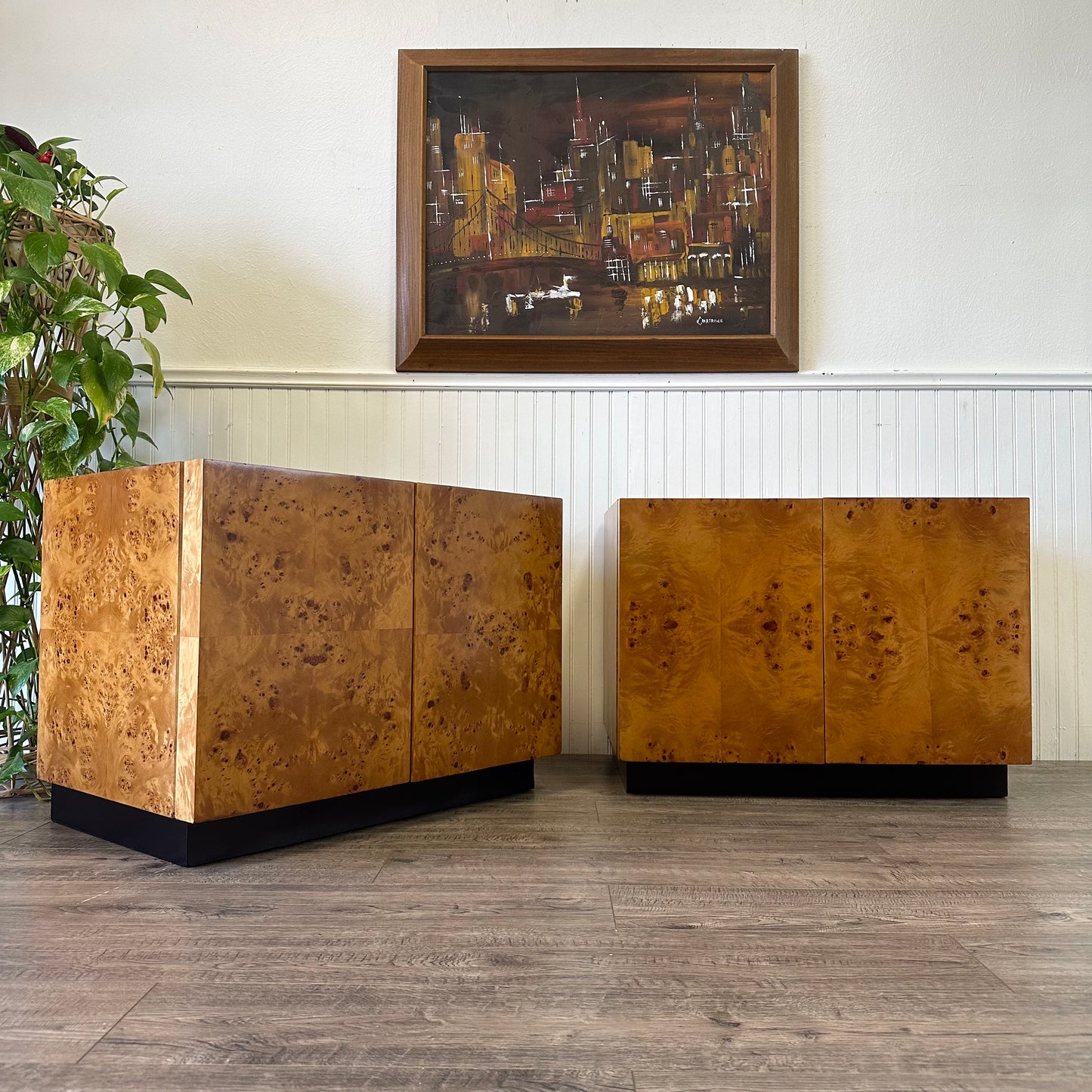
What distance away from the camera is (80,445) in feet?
5.86

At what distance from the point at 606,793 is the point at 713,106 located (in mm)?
1920

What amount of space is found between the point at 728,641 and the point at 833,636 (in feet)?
0.78

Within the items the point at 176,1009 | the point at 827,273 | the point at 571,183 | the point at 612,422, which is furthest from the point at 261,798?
the point at 827,273

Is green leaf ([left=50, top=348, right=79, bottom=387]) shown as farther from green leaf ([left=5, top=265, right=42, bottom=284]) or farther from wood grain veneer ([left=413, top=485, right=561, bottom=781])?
wood grain veneer ([left=413, top=485, right=561, bottom=781])

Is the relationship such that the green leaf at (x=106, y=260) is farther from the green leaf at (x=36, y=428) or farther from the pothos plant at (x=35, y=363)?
the green leaf at (x=36, y=428)

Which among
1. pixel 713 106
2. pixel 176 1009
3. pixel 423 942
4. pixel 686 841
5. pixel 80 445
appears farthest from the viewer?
pixel 713 106

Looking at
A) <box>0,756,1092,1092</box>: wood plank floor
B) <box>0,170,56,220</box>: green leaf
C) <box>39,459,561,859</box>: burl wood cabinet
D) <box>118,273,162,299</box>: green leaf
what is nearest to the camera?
<box>0,756,1092,1092</box>: wood plank floor

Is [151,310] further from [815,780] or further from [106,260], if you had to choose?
[815,780]

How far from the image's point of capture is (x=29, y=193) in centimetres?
159

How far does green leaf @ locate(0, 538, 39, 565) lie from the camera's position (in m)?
1.75

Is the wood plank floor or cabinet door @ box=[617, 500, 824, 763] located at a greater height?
cabinet door @ box=[617, 500, 824, 763]

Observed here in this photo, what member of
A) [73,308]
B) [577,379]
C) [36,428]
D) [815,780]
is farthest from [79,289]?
[815,780]

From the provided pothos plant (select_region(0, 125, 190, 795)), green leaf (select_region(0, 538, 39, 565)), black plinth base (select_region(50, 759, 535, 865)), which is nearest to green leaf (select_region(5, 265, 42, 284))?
pothos plant (select_region(0, 125, 190, 795))

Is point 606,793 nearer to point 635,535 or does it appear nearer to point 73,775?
point 635,535
